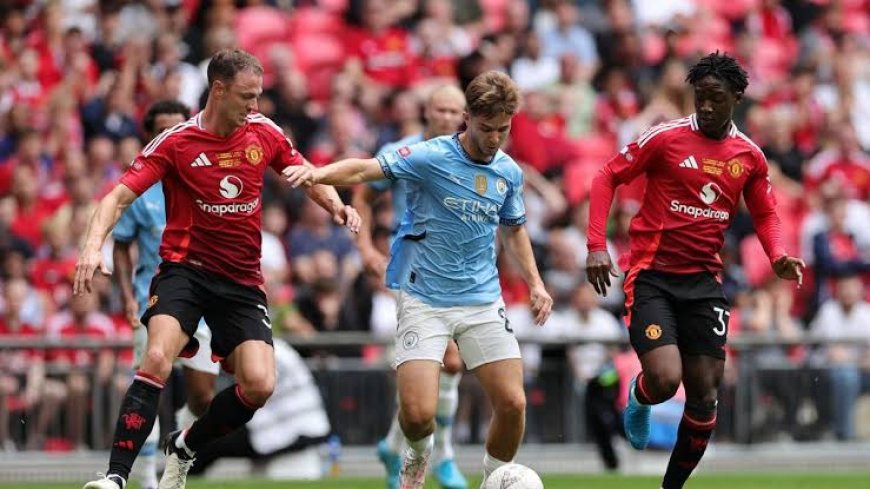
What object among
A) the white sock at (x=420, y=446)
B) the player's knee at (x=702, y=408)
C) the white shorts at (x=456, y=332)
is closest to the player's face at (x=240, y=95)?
the white shorts at (x=456, y=332)

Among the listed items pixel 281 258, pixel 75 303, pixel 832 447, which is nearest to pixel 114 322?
pixel 75 303

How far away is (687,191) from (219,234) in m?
2.97

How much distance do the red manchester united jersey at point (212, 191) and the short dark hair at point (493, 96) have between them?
4.51 feet

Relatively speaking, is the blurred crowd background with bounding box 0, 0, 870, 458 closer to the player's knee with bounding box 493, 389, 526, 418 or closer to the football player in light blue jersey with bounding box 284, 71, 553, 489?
the football player in light blue jersey with bounding box 284, 71, 553, 489

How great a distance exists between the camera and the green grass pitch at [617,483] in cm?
1472

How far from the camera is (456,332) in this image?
36.0 feet

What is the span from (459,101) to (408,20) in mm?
8725

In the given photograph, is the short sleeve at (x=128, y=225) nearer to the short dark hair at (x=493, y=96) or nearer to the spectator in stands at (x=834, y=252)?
the short dark hair at (x=493, y=96)

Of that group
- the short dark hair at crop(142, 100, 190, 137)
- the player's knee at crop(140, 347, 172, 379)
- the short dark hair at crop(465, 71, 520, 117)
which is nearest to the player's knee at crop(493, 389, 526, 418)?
the short dark hair at crop(465, 71, 520, 117)

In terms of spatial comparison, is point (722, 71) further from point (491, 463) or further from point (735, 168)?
point (491, 463)

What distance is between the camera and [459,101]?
1307 cm

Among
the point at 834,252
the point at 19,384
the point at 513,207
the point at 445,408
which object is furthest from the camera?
the point at 834,252

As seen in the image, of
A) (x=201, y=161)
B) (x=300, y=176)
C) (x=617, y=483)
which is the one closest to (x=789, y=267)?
(x=300, y=176)

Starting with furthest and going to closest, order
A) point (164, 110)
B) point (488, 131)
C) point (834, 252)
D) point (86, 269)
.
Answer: point (834, 252), point (164, 110), point (488, 131), point (86, 269)
